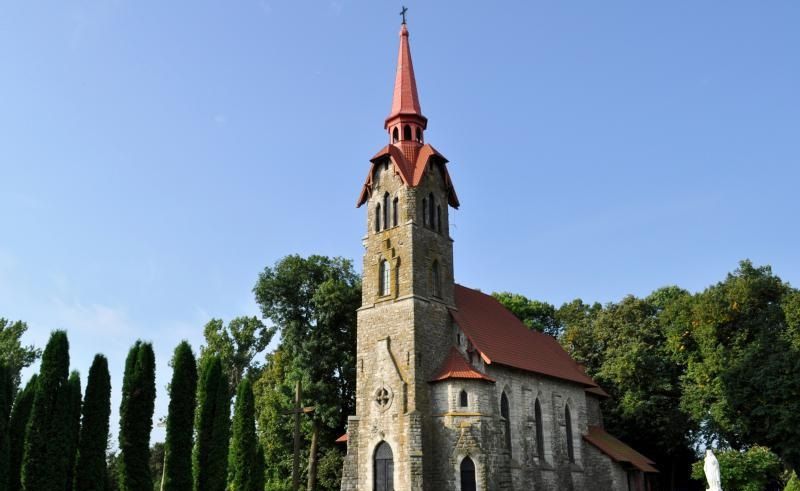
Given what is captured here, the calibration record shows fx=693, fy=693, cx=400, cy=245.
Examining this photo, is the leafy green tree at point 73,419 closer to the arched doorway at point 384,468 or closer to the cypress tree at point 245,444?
the cypress tree at point 245,444

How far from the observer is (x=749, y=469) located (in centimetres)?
3350

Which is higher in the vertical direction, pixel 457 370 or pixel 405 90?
pixel 405 90

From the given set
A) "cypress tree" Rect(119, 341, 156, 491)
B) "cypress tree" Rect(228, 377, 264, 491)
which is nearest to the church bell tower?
"cypress tree" Rect(228, 377, 264, 491)

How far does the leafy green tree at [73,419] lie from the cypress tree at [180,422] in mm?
2915

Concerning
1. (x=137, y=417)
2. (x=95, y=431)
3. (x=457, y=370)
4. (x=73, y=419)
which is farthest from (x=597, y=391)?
(x=73, y=419)

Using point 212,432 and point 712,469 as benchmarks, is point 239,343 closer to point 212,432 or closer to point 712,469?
point 212,432

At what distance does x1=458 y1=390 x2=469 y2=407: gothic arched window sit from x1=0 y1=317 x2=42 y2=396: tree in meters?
32.7

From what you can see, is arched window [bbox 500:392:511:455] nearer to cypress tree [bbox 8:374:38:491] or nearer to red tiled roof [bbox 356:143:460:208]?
red tiled roof [bbox 356:143:460:208]

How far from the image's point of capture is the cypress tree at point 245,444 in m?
28.3

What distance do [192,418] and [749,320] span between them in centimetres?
3080

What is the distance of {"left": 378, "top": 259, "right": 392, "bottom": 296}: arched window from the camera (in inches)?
1292

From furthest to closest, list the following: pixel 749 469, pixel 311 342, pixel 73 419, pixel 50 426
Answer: pixel 311 342
pixel 749 469
pixel 73 419
pixel 50 426

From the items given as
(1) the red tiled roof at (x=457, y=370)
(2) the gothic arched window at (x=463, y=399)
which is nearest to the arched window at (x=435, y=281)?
(1) the red tiled roof at (x=457, y=370)

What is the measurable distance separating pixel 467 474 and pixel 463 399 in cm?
311
